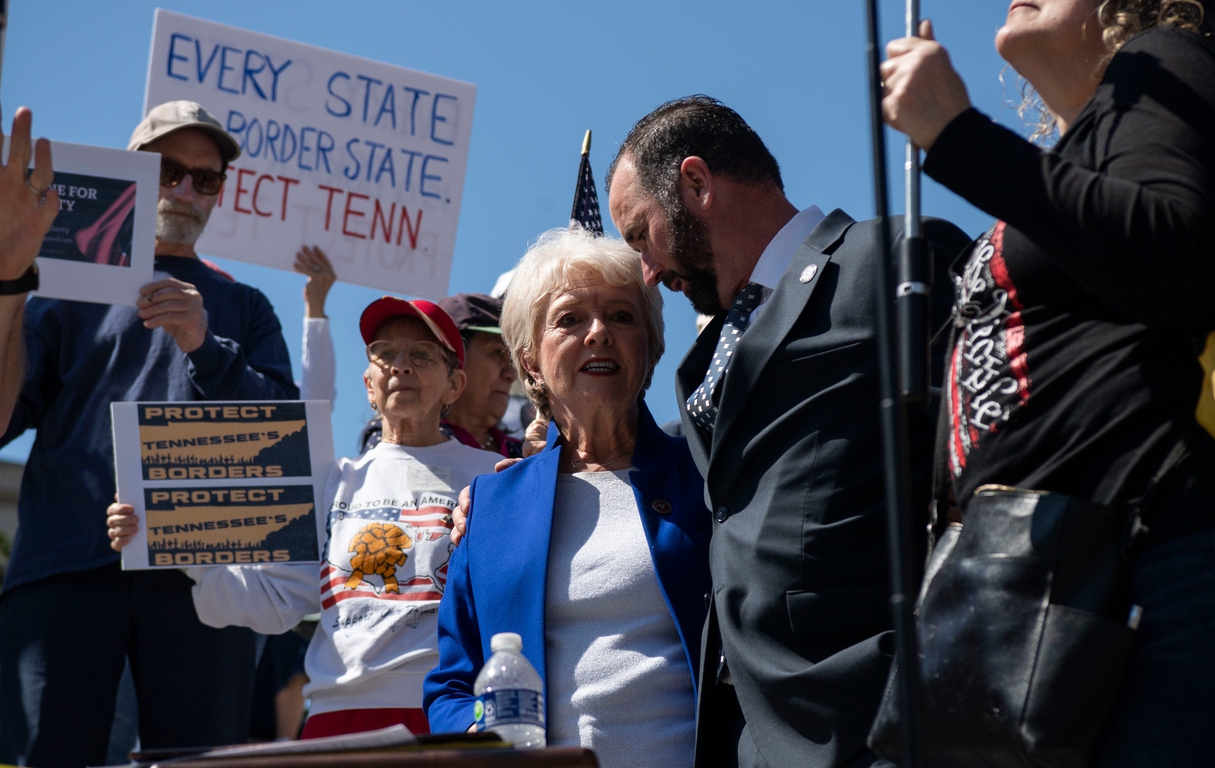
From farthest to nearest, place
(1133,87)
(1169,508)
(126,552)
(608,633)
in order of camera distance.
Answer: (126,552), (608,633), (1133,87), (1169,508)

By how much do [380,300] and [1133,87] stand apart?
2848 millimetres

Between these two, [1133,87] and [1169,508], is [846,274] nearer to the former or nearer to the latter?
[1133,87]

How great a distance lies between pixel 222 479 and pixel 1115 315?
9.85 feet

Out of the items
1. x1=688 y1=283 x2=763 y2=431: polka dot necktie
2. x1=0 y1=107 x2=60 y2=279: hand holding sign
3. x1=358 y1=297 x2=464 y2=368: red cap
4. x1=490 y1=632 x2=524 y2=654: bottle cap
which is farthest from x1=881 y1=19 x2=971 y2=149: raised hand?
x1=358 y1=297 x2=464 y2=368: red cap

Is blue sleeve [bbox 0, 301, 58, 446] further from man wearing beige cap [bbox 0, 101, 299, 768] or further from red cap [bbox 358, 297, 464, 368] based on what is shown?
red cap [bbox 358, 297, 464, 368]

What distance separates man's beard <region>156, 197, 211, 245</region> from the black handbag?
345 cm

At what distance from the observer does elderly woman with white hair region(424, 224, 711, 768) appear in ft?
9.55

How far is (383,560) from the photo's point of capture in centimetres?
377

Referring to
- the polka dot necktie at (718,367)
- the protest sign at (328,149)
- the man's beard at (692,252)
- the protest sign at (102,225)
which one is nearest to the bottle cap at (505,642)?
the polka dot necktie at (718,367)

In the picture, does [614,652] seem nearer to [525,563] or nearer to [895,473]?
[525,563]

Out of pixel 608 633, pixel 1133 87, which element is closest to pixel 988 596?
pixel 1133 87

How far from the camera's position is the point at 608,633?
9.83 ft

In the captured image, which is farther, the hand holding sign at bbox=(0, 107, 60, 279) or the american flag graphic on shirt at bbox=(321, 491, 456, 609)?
the american flag graphic on shirt at bbox=(321, 491, 456, 609)

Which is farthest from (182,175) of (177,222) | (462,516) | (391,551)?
(462,516)
